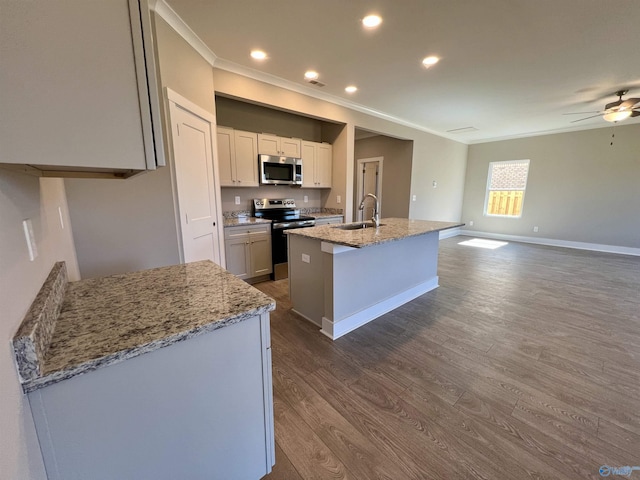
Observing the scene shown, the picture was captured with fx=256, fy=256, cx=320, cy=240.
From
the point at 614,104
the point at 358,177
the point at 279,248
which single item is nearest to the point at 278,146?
the point at 279,248

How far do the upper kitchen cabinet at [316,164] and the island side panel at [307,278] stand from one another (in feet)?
6.42

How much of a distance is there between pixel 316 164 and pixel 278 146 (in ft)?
2.56

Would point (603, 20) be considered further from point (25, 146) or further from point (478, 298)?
point (25, 146)

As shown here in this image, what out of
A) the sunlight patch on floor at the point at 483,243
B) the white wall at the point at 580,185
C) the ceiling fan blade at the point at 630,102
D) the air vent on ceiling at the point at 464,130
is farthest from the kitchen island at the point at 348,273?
the white wall at the point at 580,185

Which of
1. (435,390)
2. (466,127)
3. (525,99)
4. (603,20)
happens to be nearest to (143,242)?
(435,390)

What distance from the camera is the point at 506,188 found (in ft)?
22.8

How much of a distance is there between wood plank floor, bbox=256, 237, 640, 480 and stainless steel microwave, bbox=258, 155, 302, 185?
1904 mm

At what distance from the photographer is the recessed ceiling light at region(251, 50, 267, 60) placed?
2.69 meters

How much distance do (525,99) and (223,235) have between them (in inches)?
196

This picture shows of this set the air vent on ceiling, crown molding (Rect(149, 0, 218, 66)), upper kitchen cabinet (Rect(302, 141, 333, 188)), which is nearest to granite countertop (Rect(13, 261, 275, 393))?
crown molding (Rect(149, 0, 218, 66))

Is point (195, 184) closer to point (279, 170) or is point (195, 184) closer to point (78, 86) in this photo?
point (279, 170)

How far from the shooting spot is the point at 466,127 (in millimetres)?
5785

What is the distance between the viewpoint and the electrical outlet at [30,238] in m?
0.78

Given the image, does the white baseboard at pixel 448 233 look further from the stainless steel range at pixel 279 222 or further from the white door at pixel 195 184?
the white door at pixel 195 184
